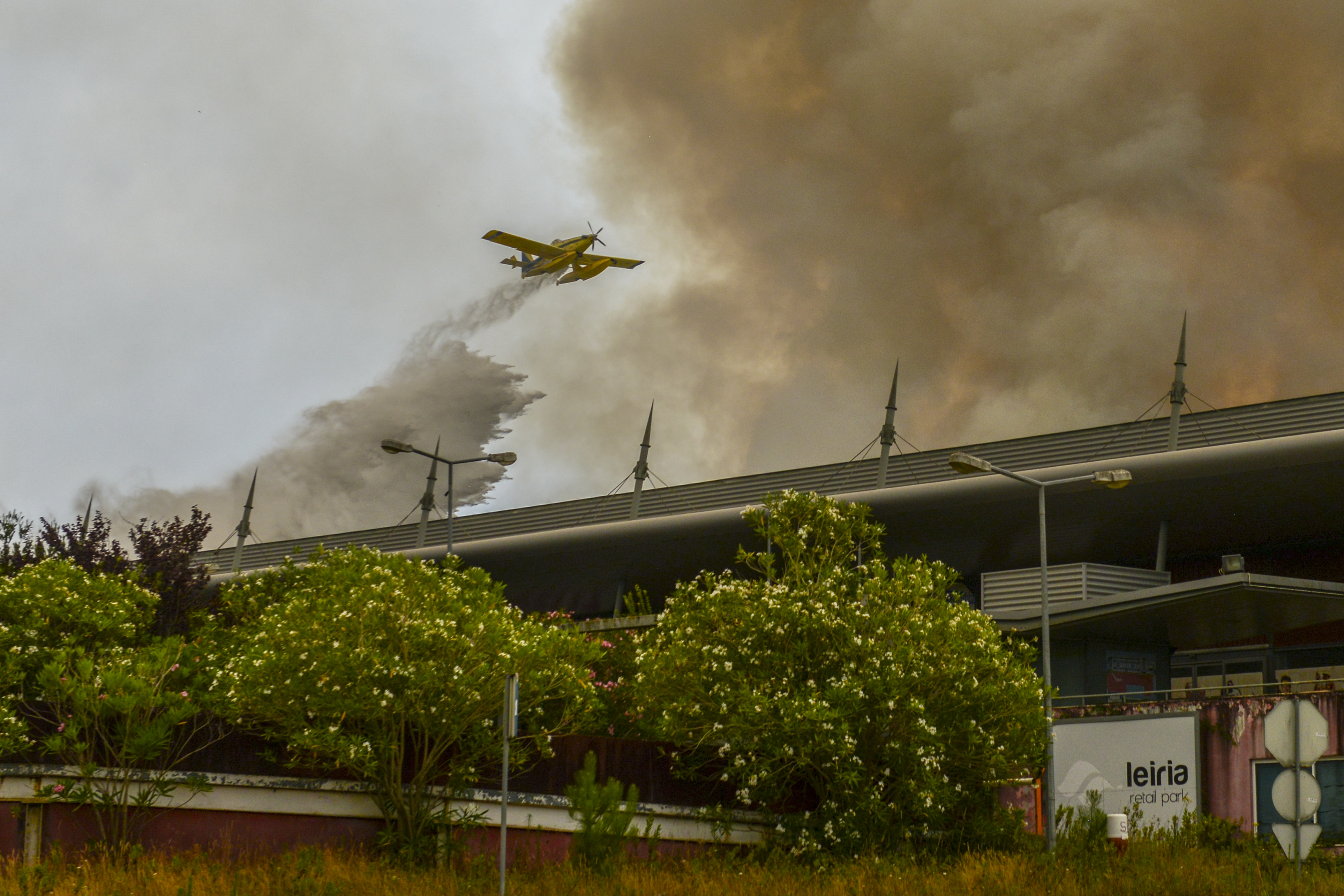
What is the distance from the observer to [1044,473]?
40094 millimetres

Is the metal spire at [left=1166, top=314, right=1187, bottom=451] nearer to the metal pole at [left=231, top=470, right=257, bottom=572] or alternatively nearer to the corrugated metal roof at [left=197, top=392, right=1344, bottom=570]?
the corrugated metal roof at [left=197, top=392, right=1344, bottom=570]

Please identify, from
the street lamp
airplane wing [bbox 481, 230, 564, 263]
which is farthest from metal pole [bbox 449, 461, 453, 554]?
airplane wing [bbox 481, 230, 564, 263]

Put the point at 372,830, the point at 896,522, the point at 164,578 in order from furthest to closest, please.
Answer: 1. the point at 896,522
2. the point at 164,578
3. the point at 372,830

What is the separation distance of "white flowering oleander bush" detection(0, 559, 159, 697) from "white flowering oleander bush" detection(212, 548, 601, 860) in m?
3.88

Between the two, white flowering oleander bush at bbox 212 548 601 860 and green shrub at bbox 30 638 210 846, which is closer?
green shrub at bbox 30 638 210 846

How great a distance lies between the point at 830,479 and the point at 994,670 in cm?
2425

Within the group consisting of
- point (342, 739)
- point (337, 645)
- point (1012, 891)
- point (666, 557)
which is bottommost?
point (1012, 891)

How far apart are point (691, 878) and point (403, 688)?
18.0ft

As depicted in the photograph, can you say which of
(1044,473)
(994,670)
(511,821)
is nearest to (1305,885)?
(994,670)

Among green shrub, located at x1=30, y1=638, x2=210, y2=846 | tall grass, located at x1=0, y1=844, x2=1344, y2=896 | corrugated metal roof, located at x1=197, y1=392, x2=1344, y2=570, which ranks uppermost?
corrugated metal roof, located at x1=197, y1=392, x2=1344, y2=570

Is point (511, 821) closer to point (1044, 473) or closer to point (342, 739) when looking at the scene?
point (342, 739)

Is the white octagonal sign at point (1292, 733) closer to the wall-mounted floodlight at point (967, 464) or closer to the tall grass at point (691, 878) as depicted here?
the tall grass at point (691, 878)

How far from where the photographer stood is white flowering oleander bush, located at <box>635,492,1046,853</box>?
24.6 meters

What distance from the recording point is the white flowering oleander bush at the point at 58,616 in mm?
26734
